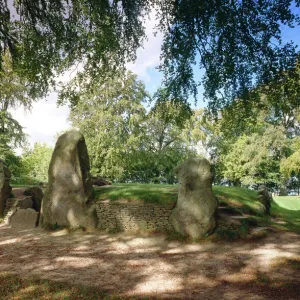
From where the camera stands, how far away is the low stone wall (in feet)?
40.1

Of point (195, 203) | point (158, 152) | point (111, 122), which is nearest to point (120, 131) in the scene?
point (111, 122)

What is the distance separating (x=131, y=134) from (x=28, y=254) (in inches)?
926

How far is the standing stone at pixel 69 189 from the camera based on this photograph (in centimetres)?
1259

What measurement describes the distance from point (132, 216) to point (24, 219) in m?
4.92

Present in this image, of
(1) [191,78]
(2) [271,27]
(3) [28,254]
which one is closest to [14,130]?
(3) [28,254]

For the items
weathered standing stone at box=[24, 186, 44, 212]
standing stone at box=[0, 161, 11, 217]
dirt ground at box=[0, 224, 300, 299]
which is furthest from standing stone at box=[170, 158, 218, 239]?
standing stone at box=[0, 161, 11, 217]

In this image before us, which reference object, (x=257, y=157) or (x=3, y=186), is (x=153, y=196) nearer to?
(x=3, y=186)

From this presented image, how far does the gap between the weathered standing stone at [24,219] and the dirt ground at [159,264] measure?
4.43 feet

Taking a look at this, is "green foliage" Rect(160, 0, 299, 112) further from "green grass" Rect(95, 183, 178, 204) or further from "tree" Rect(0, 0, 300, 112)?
"green grass" Rect(95, 183, 178, 204)

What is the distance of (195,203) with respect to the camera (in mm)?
11469

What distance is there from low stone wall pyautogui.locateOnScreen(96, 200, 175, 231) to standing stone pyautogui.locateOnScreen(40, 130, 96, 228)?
0.48 meters

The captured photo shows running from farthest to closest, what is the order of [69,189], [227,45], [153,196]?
[153,196] → [69,189] → [227,45]

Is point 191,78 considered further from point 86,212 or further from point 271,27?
point 86,212

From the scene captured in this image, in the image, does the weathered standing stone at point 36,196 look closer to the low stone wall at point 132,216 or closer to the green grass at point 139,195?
the green grass at point 139,195
